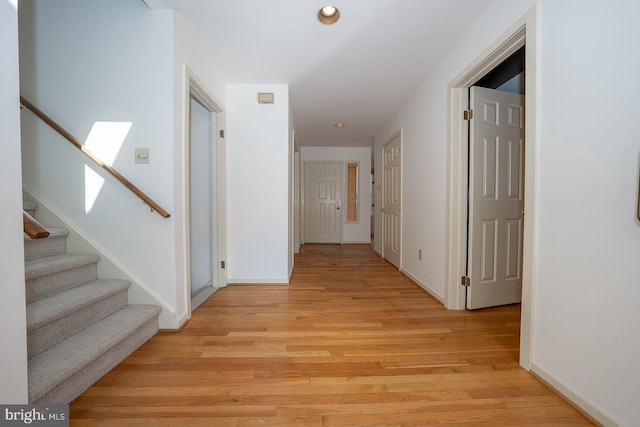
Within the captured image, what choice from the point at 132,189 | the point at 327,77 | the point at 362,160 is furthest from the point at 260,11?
the point at 362,160

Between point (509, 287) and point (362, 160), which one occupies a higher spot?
point (362, 160)

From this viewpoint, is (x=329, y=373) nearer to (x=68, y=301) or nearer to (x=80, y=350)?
(x=80, y=350)

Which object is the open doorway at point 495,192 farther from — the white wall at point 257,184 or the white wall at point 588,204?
the white wall at point 257,184

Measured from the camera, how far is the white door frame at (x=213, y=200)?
2.07m

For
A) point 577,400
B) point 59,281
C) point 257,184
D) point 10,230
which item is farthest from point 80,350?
point 577,400

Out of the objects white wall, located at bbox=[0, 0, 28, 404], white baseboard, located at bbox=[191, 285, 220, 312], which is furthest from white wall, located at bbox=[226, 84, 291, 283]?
white wall, located at bbox=[0, 0, 28, 404]

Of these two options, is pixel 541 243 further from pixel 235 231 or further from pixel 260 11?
pixel 235 231

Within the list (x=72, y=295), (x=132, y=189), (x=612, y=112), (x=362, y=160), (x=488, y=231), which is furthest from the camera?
(x=362, y=160)

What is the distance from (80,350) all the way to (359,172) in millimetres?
5871

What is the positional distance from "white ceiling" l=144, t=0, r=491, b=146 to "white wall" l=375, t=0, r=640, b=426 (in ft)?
1.95

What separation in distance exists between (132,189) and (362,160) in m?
5.38

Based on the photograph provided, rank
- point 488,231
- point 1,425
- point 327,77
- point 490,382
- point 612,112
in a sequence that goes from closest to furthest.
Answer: point 1,425
point 612,112
point 490,382
point 488,231
point 327,77

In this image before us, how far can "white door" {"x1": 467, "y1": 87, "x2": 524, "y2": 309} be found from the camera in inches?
91.9

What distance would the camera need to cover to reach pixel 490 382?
56.7 inches
